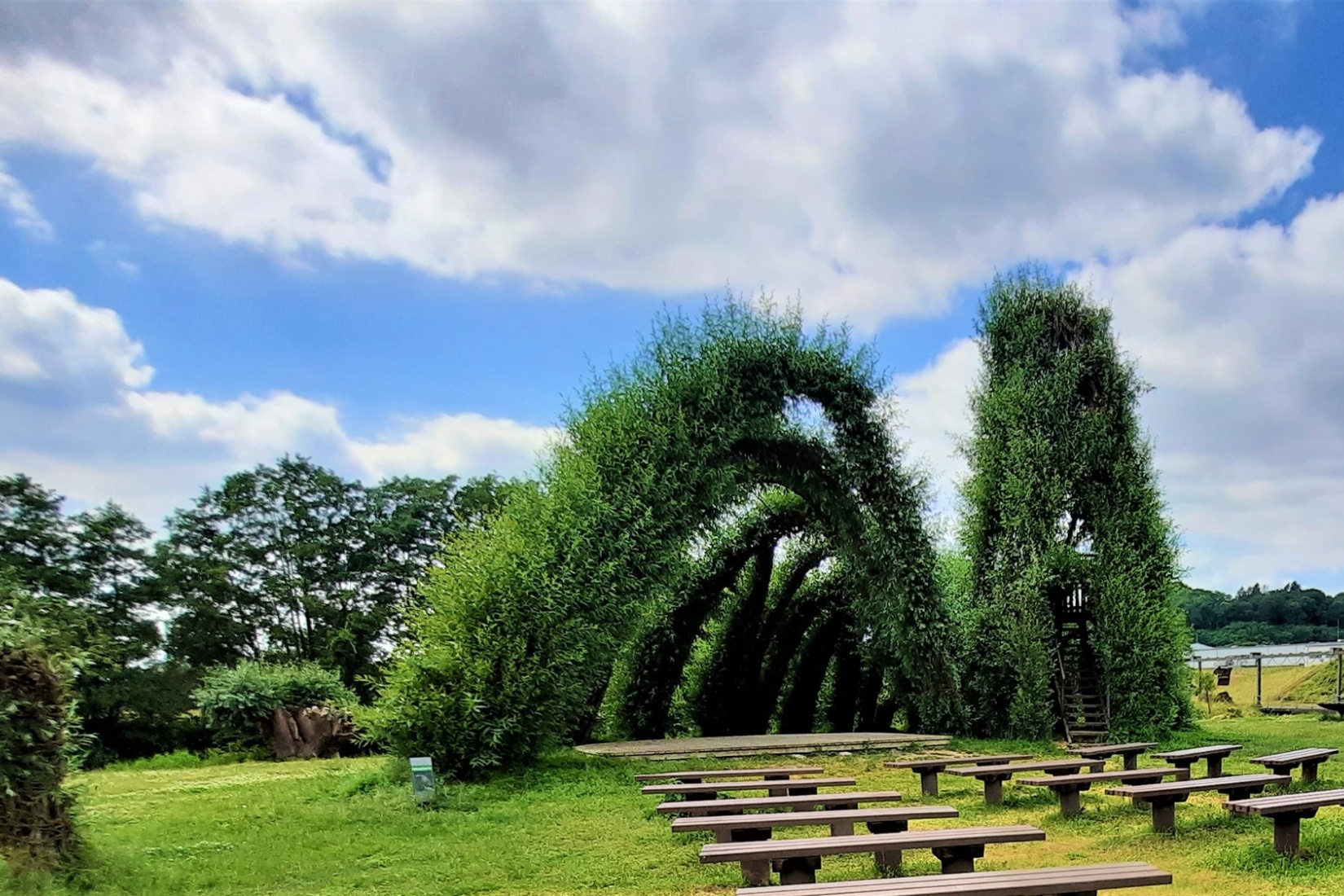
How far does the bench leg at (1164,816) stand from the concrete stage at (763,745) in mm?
6566

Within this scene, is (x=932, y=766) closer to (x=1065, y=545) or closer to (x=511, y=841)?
(x=511, y=841)

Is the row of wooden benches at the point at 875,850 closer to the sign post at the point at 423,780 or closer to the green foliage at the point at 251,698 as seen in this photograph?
the sign post at the point at 423,780

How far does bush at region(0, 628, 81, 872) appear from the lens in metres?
5.55

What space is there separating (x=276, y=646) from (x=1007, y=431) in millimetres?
21676

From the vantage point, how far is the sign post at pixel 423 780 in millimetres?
9148

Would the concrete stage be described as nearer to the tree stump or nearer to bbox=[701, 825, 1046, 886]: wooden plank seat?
the tree stump

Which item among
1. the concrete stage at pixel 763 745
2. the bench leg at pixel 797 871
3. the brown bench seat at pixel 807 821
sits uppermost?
the brown bench seat at pixel 807 821

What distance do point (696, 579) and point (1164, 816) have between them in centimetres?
942

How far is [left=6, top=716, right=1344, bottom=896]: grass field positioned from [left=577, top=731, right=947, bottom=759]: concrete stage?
1939mm

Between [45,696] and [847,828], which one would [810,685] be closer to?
Answer: [847,828]

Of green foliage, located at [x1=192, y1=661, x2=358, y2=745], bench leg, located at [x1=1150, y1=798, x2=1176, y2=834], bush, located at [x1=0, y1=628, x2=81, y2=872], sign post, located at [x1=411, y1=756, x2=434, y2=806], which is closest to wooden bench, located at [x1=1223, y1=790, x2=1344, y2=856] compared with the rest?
bench leg, located at [x1=1150, y1=798, x2=1176, y2=834]

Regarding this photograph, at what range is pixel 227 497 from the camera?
93.7 feet

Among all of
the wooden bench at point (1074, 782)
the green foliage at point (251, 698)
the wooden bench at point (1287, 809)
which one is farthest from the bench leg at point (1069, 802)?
the green foliage at point (251, 698)

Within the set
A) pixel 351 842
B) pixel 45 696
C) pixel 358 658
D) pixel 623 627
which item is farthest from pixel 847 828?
pixel 358 658
